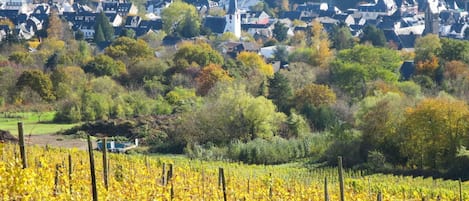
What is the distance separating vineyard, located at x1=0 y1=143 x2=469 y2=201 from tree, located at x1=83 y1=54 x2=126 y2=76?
17667 millimetres

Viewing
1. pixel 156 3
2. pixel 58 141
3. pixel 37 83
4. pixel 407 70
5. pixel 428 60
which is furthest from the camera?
pixel 156 3

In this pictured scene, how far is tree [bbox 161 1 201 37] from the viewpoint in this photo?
62.1m

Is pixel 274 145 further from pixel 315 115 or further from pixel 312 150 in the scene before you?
pixel 315 115

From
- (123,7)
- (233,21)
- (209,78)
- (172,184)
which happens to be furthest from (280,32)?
(172,184)

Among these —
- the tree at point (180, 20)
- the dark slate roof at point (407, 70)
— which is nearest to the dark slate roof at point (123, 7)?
the tree at point (180, 20)

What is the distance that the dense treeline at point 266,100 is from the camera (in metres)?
26.0

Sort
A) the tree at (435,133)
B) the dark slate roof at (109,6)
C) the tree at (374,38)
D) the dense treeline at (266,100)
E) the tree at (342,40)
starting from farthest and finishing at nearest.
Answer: the dark slate roof at (109,6), the tree at (342,40), the tree at (374,38), the dense treeline at (266,100), the tree at (435,133)

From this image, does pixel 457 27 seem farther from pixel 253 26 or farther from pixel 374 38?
pixel 374 38

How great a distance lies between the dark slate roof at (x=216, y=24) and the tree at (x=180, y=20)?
785 millimetres

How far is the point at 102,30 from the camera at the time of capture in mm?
62844

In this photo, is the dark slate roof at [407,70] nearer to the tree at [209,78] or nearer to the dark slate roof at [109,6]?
the tree at [209,78]

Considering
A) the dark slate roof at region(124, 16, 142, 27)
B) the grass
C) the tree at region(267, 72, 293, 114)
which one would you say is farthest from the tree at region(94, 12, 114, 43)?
the tree at region(267, 72, 293, 114)

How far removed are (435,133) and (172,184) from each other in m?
12.6

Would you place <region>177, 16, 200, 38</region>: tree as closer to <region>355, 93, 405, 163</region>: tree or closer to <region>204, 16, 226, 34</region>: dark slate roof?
<region>204, 16, 226, 34</region>: dark slate roof
